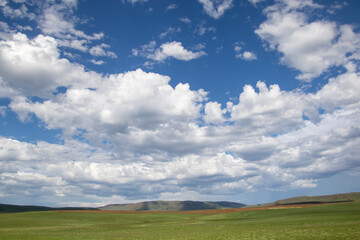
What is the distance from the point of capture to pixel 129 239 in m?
42.4

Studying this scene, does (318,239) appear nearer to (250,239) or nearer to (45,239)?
(250,239)

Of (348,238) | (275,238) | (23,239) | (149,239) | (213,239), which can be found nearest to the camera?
(348,238)

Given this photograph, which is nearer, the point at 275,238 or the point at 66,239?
the point at 275,238

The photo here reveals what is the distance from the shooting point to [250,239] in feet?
113

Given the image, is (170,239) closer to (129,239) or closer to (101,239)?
(129,239)

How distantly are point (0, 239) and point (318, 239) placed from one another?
4781 centimetres

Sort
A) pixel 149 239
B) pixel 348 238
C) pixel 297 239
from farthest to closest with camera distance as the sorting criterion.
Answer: pixel 149 239, pixel 297 239, pixel 348 238

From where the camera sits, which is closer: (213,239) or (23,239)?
(213,239)

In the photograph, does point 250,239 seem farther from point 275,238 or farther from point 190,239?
point 190,239

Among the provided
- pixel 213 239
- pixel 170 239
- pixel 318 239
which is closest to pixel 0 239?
pixel 170 239

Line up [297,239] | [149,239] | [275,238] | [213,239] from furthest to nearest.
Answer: [149,239]
[213,239]
[275,238]
[297,239]

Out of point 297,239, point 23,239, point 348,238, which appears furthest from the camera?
point 23,239

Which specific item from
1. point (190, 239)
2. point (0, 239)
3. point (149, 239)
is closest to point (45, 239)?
point (0, 239)

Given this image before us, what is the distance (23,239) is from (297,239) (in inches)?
1678
